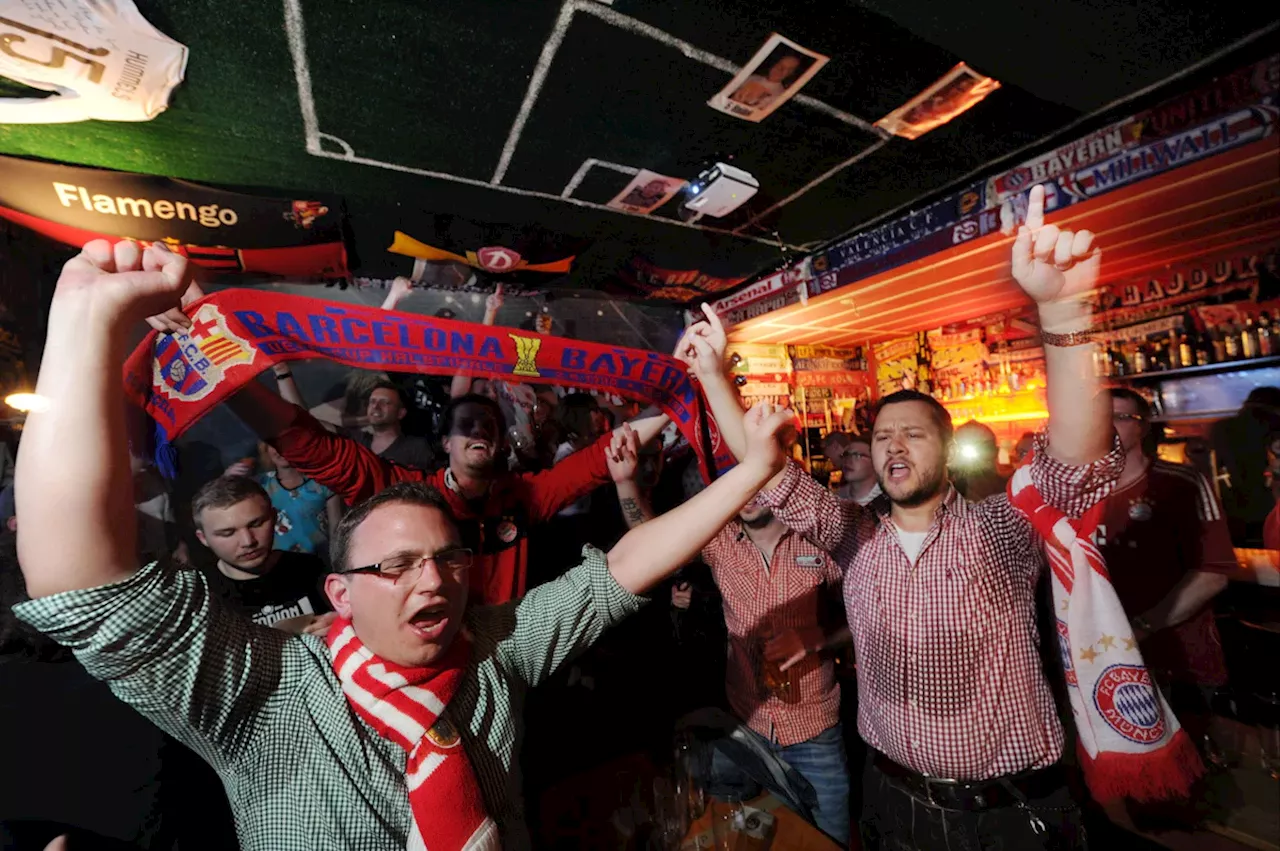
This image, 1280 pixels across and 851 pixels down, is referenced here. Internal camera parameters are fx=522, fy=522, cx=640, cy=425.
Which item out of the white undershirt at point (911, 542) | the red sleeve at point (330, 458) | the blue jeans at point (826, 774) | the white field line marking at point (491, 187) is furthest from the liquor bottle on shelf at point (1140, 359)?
the red sleeve at point (330, 458)

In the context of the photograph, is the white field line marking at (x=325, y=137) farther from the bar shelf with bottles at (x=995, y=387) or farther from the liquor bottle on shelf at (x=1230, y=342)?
the liquor bottle on shelf at (x=1230, y=342)

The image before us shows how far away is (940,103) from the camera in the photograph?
270 centimetres

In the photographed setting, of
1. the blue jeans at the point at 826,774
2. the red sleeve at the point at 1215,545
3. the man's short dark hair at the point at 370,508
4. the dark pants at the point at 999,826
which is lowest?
the blue jeans at the point at 826,774

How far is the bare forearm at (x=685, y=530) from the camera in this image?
1459mm

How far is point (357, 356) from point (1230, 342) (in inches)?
257

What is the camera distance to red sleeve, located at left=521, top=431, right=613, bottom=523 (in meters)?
2.93

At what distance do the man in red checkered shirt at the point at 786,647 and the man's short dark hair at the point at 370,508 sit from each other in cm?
162

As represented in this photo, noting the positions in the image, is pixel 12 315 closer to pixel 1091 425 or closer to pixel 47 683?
pixel 47 683

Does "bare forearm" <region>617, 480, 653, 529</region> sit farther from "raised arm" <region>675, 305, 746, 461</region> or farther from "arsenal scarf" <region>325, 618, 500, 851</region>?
"arsenal scarf" <region>325, 618, 500, 851</region>

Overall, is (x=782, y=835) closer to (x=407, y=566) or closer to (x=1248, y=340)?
(x=407, y=566)

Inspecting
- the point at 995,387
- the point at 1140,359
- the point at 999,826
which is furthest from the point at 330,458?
the point at 995,387

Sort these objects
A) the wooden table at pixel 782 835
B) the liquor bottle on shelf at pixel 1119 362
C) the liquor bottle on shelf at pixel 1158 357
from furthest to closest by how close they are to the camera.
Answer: the liquor bottle on shelf at pixel 1119 362
the liquor bottle on shelf at pixel 1158 357
the wooden table at pixel 782 835

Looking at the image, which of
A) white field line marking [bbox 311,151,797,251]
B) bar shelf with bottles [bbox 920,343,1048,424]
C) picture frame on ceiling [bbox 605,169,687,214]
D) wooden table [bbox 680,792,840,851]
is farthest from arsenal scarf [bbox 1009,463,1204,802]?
bar shelf with bottles [bbox 920,343,1048,424]

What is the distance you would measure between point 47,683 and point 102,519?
2.27m
